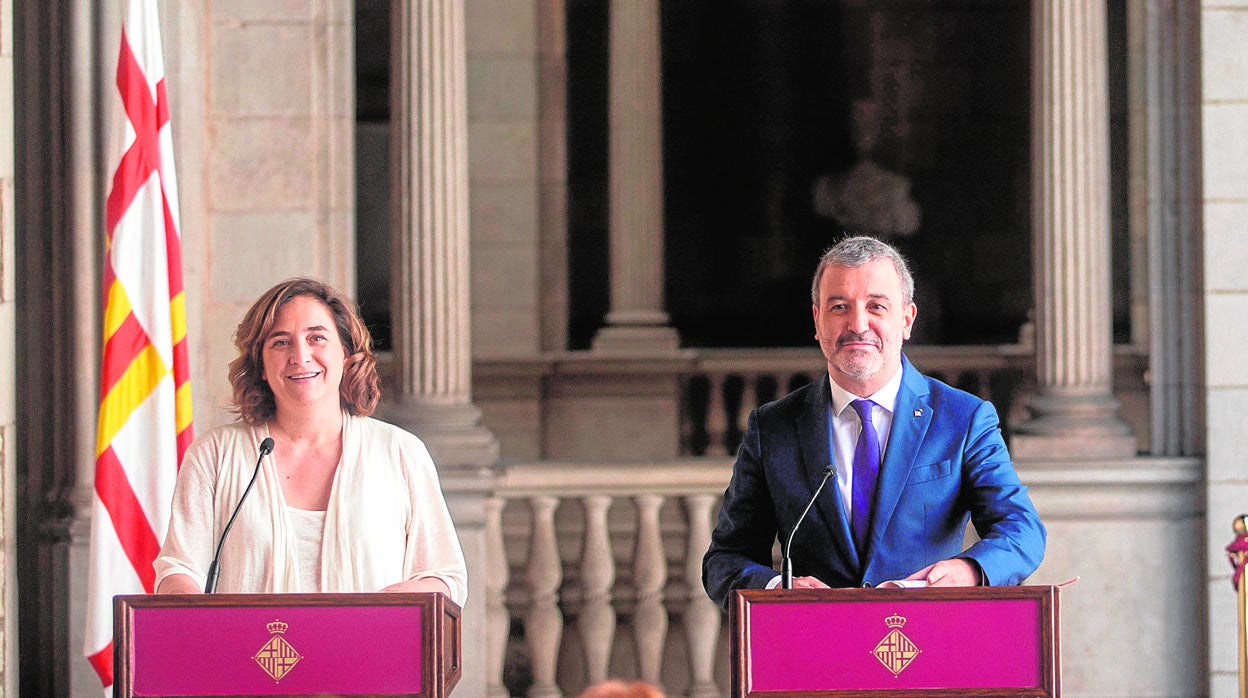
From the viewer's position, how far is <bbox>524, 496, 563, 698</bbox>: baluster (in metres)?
5.80

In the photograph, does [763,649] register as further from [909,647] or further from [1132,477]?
[1132,477]

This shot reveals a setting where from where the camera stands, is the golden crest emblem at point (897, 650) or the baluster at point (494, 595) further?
the baluster at point (494, 595)

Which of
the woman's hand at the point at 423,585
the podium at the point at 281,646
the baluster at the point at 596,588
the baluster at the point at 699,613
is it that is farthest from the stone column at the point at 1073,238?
the podium at the point at 281,646

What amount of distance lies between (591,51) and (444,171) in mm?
5049

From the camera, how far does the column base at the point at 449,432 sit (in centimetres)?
570

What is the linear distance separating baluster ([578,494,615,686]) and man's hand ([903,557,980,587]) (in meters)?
3.31

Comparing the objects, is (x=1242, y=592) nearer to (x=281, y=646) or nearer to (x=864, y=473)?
(x=864, y=473)

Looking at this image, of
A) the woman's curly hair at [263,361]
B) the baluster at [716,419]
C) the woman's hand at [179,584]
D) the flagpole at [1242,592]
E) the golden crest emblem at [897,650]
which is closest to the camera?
the golden crest emblem at [897,650]

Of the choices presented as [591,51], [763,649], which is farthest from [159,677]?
[591,51]

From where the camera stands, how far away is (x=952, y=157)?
36.7ft

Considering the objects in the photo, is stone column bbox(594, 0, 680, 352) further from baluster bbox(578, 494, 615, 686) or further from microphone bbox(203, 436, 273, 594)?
microphone bbox(203, 436, 273, 594)

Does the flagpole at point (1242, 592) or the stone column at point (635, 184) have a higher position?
the stone column at point (635, 184)

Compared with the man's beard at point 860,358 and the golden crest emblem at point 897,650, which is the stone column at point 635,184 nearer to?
the man's beard at point 860,358

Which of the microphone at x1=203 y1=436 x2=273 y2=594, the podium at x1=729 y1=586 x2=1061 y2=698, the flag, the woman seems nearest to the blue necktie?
the podium at x1=729 y1=586 x2=1061 y2=698
